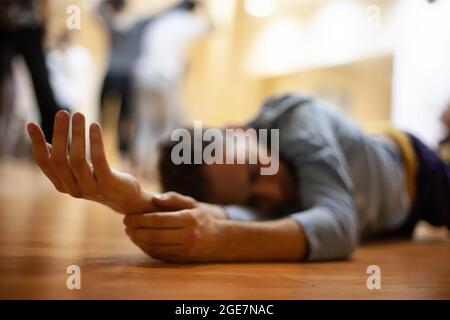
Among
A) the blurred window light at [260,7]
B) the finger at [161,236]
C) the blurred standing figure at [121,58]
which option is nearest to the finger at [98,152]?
the finger at [161,236]

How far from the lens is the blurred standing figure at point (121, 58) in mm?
2596

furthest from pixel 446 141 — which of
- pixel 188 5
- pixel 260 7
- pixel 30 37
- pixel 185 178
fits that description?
pixel 188 5

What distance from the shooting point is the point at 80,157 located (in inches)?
19.3

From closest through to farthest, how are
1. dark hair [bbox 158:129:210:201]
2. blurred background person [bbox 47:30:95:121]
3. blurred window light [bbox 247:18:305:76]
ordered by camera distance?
dark hair [bbox 158:129:210:201] < blurred background person [bbox 47:30:95:121] < blurred window light [bbox 247:18:305:76]

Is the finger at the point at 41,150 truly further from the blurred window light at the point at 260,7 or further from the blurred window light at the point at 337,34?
the blurred window light at the point at 337,34

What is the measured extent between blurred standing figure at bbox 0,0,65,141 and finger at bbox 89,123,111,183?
785 mm

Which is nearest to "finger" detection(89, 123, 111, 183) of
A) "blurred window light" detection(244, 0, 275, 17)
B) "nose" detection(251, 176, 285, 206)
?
"nose" detection(251, 176, 285, 206)

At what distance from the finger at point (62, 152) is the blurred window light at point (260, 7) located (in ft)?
6.04

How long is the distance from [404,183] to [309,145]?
1.01ft

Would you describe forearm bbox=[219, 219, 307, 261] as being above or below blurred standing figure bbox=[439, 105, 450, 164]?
below

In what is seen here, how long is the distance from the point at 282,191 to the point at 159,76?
74.2 inches

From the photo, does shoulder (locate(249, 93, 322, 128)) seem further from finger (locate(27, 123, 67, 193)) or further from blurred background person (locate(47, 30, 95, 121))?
blurred background person (locate(47, 30, 95, 121))

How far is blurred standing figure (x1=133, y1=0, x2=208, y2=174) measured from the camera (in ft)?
8.05
